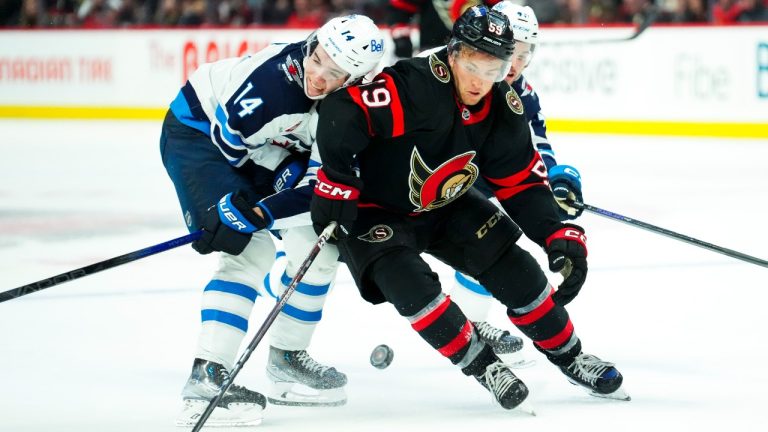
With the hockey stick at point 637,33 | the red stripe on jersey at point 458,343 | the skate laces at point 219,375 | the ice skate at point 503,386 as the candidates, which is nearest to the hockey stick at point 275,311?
the skate laces at point 219,375

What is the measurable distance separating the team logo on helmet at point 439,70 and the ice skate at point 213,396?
0.90 m

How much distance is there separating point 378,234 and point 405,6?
14.2 feet

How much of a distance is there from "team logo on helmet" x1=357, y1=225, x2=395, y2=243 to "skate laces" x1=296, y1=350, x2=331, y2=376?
454 millimetres

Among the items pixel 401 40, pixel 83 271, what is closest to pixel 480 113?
pixel 83 271

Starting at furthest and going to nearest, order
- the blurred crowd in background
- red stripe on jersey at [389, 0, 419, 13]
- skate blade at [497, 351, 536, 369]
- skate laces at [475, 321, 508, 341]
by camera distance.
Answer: the blurred crowd in background
red stripe on jersey at [389, 0, 419, 13]
skate laces at [475, 321, 508, 341]
skate blade at [497, 351, 536, 369]

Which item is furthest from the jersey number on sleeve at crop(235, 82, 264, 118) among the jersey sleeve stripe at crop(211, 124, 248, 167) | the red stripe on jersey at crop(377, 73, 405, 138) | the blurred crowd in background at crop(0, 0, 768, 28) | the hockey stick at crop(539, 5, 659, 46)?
the blurred crowd in background at crop(0, 0, 768, 28)

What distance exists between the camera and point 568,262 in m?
3.10

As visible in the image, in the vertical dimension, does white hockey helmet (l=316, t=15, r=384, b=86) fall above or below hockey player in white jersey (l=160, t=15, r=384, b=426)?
above

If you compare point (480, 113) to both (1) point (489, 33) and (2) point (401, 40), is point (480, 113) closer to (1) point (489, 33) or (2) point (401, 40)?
(1) point (489, 33)

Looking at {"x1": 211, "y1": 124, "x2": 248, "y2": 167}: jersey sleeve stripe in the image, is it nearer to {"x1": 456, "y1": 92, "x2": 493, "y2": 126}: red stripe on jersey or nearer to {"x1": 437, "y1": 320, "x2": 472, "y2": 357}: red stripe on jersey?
{"x1": 456, "y1": 92, "x2": 493, "y2": 126}: red stripe on jersey

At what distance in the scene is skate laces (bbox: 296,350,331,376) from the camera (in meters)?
3.33

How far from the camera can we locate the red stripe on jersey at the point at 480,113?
3.09 m

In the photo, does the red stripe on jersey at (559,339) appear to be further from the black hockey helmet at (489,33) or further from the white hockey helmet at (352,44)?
the white hockey helmet at (352,44)

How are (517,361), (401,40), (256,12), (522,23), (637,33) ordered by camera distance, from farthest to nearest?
1. (256,12)
2. (637,33)
3. (401,40)
4. (517,361)
5. (522,23)
